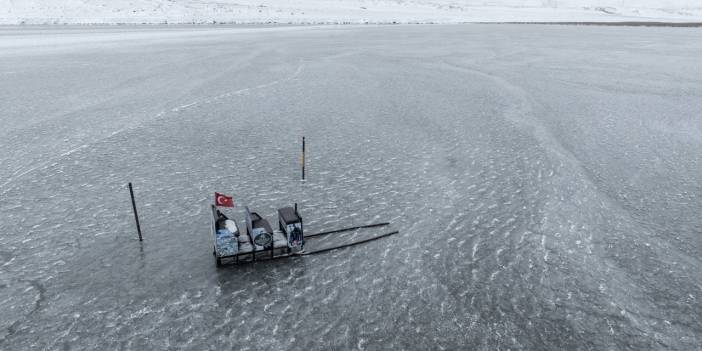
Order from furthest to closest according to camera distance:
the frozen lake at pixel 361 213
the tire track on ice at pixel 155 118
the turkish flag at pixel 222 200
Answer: the tire track on ice at pixel 155 118 < the turkish flag at pixel 222 200 < the frozen lake at pixel 361 213

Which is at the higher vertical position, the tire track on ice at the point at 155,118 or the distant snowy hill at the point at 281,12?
the distant snowy hill at the point at 281,12

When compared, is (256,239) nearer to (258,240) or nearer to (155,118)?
(258,240)

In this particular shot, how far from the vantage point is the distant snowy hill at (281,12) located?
76.8m

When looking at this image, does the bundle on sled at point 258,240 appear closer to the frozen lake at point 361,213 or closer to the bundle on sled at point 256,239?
the bundle on sled at point 256,239

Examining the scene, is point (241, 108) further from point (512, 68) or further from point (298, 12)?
point (298, 12)

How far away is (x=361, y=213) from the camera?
1164cm

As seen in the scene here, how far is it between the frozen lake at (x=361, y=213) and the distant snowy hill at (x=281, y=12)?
61107 mm

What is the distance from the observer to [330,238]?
34.3 feet

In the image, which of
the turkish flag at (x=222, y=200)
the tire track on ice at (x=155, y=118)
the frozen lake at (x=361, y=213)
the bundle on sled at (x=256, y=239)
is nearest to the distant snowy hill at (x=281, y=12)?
the tire track on ice at (x=155, y=118)

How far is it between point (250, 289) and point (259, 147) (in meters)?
8.40

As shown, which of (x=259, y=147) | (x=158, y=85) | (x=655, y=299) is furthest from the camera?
(x=158, y=85)

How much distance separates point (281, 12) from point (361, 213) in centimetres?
9155

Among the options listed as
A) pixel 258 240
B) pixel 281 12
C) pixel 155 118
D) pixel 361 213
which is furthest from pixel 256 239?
pixel 281 12

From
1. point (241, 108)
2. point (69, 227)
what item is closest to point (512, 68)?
point (241, 108)
